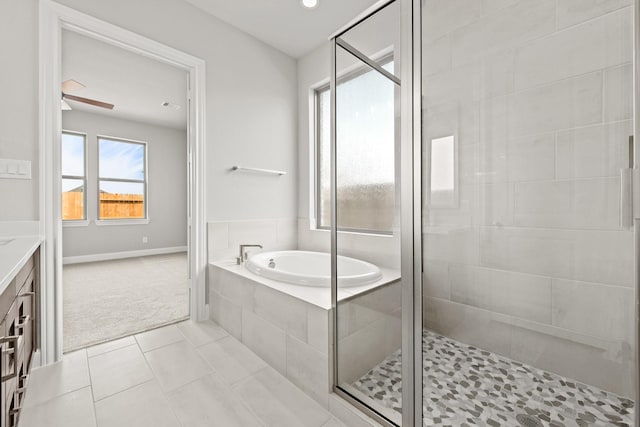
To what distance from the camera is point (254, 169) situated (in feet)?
8.86

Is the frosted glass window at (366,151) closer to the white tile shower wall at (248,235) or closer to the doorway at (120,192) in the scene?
the white tile shower wall at (248,235)

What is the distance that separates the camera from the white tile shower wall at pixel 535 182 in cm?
81

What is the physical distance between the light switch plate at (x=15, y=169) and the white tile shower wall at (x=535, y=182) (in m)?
2.18

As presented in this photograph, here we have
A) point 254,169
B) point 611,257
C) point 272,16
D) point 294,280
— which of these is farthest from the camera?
point 254,169

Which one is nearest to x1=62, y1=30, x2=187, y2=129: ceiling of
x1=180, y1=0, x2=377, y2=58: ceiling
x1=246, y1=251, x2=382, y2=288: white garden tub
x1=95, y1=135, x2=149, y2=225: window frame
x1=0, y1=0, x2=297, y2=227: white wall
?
x1=95, y1=135, x2=149, y2=225: window frame

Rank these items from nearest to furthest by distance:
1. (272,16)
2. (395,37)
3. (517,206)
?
(517,206)
(395,37)
(272,16)

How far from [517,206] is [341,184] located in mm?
797

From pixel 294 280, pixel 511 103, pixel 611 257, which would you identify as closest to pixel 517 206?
pixel 611 257

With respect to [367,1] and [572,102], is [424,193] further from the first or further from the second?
[367,1]

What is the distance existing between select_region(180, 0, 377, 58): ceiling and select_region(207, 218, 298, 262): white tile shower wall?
1809 millimetres

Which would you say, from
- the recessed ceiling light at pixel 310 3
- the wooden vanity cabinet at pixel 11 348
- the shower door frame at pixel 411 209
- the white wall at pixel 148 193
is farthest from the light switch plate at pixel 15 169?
the white wall at pixel 148 193

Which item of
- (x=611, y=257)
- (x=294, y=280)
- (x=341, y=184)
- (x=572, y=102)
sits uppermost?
(x=572, y=102)

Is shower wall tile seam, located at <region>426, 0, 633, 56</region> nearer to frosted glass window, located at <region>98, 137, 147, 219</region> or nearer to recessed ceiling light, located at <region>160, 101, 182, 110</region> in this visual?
recessed ceiling light, located at <region>160, 101, 182, 110</region>

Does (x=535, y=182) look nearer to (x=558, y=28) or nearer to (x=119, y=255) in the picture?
(x=558, y=28)
